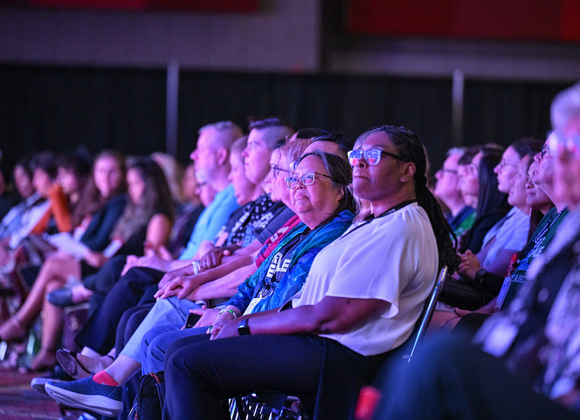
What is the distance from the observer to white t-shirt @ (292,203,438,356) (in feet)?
6.01

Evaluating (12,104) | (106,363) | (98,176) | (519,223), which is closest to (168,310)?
(106,363)

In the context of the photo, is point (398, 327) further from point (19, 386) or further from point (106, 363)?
point (19, 386)

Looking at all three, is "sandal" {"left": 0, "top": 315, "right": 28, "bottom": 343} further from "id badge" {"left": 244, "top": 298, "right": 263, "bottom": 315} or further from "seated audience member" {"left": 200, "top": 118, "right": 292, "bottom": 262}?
"id badge" {"left": 244, "top": 298, "right": 263, "bottom": 315}

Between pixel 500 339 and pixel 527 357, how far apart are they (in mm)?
64

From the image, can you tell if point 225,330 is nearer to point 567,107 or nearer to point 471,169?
point 567,107

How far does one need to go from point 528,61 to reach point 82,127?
19.5 feet

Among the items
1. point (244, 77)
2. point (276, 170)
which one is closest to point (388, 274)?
point (276, 170)

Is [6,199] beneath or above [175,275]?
beneath

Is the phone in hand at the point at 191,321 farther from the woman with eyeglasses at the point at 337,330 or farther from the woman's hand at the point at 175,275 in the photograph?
the woman with eyeglasses at the point at 337,330

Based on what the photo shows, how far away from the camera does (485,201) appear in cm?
346

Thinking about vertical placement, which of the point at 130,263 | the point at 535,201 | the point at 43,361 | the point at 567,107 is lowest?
the point at 43,361

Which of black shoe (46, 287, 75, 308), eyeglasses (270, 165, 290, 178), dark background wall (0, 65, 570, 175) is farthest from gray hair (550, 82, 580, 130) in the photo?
dark background wall (0, 65, 570, 175)

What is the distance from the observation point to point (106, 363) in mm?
3109

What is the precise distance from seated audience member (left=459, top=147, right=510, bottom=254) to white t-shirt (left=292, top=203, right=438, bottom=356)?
1.51 metres
